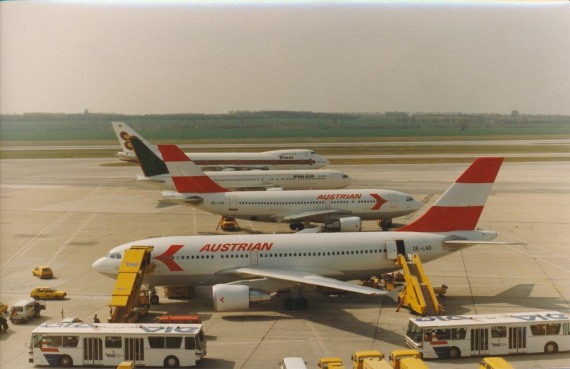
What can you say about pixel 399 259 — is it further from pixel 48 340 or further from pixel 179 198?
pixel 179 198

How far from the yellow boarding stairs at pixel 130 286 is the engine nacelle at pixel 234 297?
4.19 metres

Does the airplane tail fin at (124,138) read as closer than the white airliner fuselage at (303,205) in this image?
No

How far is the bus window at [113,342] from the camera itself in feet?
91.5

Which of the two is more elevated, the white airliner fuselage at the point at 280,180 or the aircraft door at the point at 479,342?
the white airliner fuselage at the point at 280,180

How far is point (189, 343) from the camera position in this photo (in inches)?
1091

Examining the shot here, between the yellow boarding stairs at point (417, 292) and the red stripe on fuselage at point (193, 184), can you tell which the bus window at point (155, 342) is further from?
the red stripe on fuselage at point (193, 184)

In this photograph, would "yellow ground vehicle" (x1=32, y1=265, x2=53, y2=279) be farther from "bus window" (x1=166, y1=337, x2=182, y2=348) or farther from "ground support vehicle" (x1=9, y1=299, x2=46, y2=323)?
"bus window" (x1=166, y1=337, x2=182, y2=348)

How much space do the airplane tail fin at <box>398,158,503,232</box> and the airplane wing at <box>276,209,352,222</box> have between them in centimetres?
1888

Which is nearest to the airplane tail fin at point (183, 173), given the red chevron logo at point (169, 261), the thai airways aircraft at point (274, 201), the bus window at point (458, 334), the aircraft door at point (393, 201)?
the thai airways aircraft at point (274, 201)

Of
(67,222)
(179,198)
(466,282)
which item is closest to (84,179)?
(67,222)

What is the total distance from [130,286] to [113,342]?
6.28 m

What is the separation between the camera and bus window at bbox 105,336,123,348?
2789 cm

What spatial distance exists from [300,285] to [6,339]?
15512mm

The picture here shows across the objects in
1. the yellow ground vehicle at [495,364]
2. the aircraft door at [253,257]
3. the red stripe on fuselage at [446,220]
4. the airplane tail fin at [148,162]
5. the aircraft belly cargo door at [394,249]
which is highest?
the airplane tail fin at [148,162]
